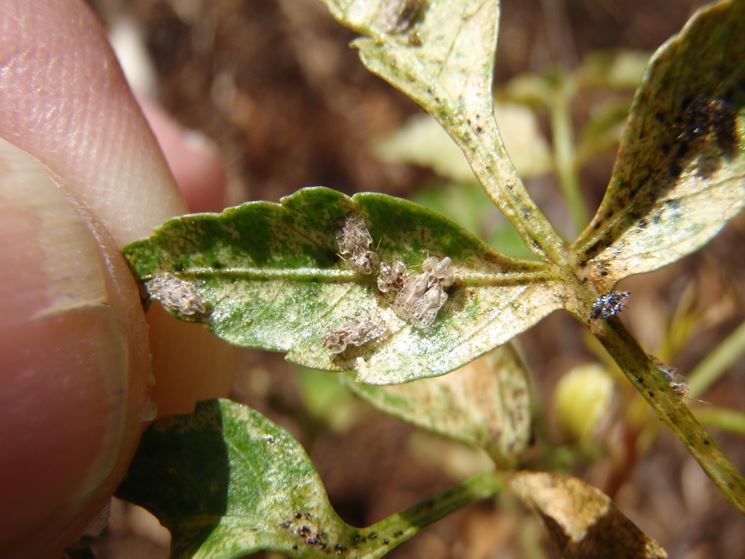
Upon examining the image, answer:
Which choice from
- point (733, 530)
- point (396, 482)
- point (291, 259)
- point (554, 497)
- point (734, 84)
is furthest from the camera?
point (396, 482)

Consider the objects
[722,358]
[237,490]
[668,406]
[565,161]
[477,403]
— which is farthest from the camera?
[565,161]

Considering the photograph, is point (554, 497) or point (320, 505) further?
point (554, 497)

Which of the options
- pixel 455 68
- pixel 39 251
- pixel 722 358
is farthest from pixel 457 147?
pixel 39 251

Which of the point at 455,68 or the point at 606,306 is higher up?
the point at 455,68

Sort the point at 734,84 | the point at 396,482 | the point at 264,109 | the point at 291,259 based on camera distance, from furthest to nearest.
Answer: the point at 264,109
the point at 396,482
the point at 291,259
the point at 734,84

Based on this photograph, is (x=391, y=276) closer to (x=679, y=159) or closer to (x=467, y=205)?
(x=679, y=159)

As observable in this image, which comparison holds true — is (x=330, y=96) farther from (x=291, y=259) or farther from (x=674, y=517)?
(x=291, y=259)

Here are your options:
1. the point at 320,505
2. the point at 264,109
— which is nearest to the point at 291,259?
the point at 320,505

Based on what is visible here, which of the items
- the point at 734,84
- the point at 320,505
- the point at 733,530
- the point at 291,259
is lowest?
the point at 733,530
